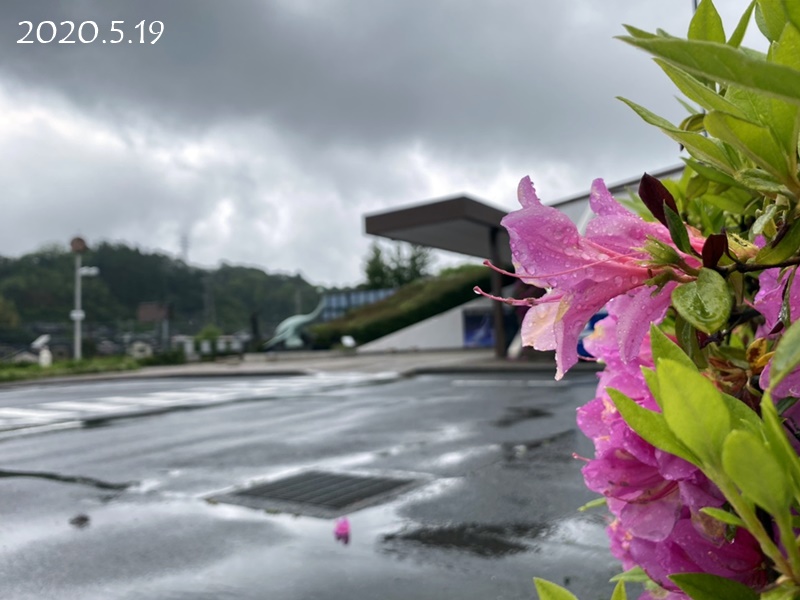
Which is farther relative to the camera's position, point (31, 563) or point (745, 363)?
point (31, 563)

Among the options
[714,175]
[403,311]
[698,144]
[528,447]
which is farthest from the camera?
[403,311]

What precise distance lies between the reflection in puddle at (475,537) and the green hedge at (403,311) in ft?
91.6

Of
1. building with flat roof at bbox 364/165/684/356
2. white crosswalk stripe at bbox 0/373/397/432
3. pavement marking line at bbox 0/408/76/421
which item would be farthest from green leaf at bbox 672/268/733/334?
building with flat roof at bbox 364/165/684/356

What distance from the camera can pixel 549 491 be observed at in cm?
471

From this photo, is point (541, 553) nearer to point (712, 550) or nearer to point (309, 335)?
point (712, 550)

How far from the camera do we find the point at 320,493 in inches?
193

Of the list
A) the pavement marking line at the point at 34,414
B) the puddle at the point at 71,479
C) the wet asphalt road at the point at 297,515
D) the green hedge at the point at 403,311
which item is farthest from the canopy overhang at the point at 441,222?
the green hedge at the point at 403,311

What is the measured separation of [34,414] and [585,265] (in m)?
12.5

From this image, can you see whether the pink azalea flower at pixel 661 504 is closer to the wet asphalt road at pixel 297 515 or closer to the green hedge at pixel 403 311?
the wet asphalt road at pixel 297 515

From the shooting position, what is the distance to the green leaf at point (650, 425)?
1.79 ft

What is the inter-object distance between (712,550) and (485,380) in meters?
14.5

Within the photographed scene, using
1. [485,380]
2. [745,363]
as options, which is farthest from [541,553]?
[485,380]

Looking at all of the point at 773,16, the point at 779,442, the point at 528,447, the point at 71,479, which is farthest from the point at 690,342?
the point at 71,479

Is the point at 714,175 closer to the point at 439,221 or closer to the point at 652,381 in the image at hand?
the point at 652,381
